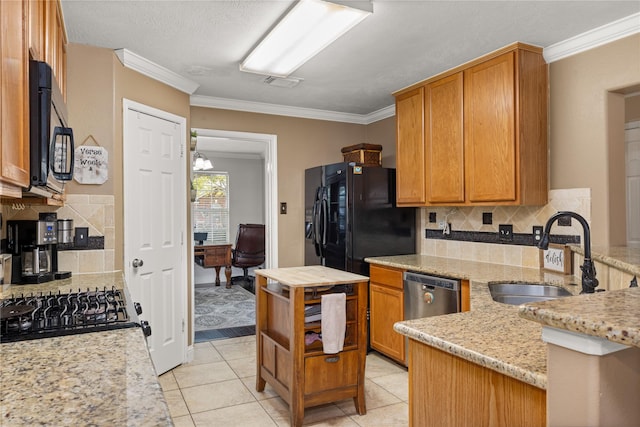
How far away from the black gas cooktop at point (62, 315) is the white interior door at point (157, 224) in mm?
1167

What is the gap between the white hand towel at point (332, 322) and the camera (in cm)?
252

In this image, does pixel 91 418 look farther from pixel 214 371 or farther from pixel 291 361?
pixel 214 371

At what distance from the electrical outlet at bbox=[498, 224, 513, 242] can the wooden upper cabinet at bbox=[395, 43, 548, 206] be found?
0.37 meters

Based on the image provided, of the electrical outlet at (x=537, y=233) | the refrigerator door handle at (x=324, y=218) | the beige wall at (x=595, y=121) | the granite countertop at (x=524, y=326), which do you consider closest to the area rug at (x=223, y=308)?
the refrigerator door handle at (x=324, y=218)

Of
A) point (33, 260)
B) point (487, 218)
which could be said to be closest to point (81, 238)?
point (33, 260)

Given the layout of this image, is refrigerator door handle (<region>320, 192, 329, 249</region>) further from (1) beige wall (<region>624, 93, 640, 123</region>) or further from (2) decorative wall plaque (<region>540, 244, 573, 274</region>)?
(1) beige wall (<region>624, 93, 640, 123</region>)

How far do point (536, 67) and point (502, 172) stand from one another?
76 cm

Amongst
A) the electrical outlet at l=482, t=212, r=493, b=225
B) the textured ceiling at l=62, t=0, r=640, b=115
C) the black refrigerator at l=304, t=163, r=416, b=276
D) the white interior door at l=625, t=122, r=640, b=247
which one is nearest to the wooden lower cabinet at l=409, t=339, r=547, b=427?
the textured ceiling at l=62, t=0, r=640, b=115

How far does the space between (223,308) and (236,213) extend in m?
2.59

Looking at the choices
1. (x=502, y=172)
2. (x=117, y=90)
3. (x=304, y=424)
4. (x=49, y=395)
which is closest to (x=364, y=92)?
(x=502, y=172)

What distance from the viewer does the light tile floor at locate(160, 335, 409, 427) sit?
2.60 meters

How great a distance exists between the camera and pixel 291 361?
2514 mm

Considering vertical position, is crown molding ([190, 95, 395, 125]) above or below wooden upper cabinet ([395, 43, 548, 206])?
above

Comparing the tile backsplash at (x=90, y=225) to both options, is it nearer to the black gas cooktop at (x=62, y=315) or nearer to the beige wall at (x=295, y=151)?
the black gas cooktop at (x=62, y=315)
